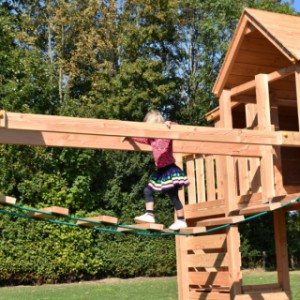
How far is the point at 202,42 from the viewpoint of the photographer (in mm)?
29094

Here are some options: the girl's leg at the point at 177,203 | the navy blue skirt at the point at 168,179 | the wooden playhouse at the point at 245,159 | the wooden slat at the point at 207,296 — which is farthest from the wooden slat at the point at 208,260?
the navy blue skirt at the point at 168,179

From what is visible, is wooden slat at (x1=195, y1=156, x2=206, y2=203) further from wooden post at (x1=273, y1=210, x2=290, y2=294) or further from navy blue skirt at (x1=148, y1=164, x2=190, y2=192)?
navy blue skirt at (x1=148, y1=164, x2=190, y2=192)

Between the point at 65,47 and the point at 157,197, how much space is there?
27.7 ft

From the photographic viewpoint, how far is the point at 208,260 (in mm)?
10086

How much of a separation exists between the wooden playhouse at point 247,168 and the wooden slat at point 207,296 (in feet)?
0.06

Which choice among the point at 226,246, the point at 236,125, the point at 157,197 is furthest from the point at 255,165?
the point at 157,197

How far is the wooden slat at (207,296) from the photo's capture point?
999 centimetres

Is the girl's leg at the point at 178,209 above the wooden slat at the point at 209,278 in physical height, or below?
above

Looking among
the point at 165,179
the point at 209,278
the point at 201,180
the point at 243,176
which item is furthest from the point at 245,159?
the point at 165,179

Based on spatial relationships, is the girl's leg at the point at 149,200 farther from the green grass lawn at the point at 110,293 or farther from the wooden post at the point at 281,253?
the green grass lawn at the point at 110,293

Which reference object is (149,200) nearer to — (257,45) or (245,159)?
(245,159)

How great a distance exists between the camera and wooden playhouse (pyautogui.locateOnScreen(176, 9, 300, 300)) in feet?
29.5

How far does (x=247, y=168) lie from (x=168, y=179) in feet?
9.08

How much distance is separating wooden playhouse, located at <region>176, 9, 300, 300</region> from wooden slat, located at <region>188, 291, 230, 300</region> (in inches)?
0.7
